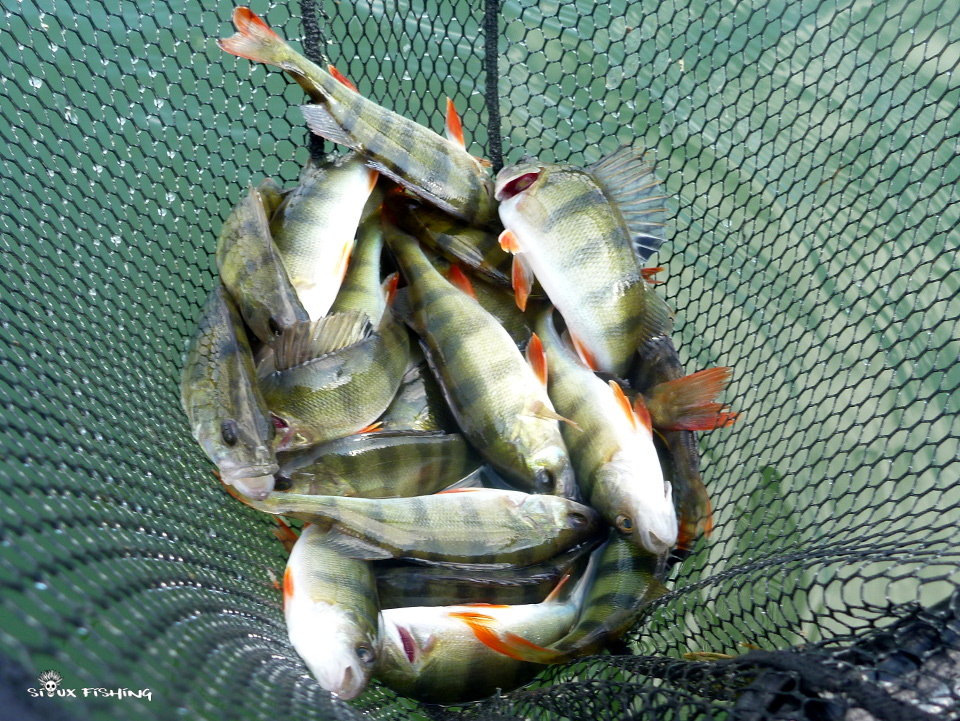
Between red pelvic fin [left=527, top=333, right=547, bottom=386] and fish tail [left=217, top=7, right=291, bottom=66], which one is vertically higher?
fish tail [left=217, top=7, right=291, bottom=66]

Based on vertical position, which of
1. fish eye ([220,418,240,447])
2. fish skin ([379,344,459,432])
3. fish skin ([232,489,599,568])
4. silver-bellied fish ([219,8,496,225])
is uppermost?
silver-bellied fish ([219,8,496,225])

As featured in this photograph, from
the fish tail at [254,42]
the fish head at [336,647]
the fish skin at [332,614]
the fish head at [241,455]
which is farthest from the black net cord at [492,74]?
the fish head at [336,647]

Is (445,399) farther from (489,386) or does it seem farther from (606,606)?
(606,606)

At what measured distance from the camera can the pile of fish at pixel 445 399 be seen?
7.79 feet

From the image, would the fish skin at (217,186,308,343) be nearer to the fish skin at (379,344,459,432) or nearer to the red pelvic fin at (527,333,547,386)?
the fish skin at (379,344,459,432)

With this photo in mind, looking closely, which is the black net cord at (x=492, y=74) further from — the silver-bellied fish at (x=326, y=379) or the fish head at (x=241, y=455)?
the fish head at (x=241, y=455)

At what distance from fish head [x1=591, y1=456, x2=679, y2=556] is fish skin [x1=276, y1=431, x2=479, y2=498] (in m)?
0.56

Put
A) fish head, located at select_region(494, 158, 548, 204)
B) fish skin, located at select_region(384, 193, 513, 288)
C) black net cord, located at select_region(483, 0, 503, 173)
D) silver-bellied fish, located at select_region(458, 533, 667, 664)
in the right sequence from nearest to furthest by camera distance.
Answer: silver-bellied fish, located at select_region(458, 533, 667, 664) → fish head, located at select_region(494, 158, 548, 204) → fish skin, located at select_region(384, 193, 513, 288) → black net cord, located at select_region(483, 0, 503, 173)

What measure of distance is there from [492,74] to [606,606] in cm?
237

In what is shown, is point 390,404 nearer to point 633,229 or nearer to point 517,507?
point 517,507

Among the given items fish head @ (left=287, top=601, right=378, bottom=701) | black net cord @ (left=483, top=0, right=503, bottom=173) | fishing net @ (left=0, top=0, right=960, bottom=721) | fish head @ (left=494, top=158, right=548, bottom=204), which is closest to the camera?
fishing net @ (left=0, top=0, right=960, bottom=721)

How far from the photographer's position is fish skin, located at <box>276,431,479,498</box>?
2.53 m

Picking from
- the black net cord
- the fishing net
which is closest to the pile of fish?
the fishing net

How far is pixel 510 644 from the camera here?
2.26 meters
